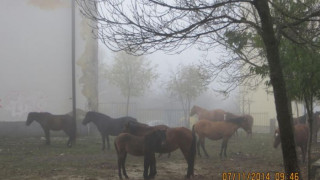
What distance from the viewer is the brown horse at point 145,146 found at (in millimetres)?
9391

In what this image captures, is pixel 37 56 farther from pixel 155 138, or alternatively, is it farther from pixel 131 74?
pixel 131 74

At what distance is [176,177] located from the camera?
1006 cm

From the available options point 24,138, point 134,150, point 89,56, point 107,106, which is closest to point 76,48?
point 89,56

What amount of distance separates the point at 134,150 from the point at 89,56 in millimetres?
13351

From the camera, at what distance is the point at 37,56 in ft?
69.7

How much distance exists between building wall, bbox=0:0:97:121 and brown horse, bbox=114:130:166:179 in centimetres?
1257

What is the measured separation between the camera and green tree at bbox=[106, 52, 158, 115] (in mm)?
35250

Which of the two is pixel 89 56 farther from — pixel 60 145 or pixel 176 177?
pixel 176 177

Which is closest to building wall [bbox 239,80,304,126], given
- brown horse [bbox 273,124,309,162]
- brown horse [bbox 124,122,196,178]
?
brown horse [bbox 273,124,309,162]

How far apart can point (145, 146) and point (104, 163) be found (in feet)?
10.1

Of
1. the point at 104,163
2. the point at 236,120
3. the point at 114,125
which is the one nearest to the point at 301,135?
the point at 236,120

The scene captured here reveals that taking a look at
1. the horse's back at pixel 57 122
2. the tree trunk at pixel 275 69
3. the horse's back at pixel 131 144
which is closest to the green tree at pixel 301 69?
the tree trunk at pixel 275 69

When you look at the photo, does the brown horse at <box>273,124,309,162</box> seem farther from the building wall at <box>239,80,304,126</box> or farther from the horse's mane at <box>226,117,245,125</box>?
the building wall at <box>239,80,304,126</box>

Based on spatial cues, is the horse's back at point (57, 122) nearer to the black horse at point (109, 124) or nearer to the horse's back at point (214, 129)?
the black horse at point (109, 124)
